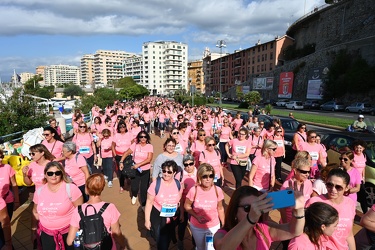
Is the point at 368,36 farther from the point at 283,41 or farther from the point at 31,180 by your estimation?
the point at 31,180

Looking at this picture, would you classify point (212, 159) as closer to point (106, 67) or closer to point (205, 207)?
point (205, 207)

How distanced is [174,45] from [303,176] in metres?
126

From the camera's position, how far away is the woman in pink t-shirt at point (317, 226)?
2020 millimetres

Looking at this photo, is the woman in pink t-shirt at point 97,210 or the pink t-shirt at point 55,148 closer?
the woman in pink t-shirt at point 97,210

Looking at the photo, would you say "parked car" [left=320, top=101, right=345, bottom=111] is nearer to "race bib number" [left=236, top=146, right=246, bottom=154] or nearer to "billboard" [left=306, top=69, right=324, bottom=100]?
"billboard" [left=306, top=69, right=324, bottom=100]

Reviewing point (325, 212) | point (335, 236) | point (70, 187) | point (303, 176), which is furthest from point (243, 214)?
point (70, 187)

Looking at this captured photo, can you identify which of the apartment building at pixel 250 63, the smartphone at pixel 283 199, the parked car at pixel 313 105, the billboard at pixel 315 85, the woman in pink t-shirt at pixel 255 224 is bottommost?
the parked car at pixel 313 105

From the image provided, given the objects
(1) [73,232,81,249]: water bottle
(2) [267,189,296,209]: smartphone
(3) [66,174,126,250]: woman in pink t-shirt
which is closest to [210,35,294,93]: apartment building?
(3) [66,174,126,250]: woman in pink t-shirt

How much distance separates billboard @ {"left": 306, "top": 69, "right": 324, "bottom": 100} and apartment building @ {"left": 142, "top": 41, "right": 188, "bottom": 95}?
270ft

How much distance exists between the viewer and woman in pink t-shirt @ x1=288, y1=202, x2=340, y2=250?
202 cm

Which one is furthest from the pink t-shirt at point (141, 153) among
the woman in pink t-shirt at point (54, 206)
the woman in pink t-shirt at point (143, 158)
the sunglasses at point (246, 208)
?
the sunglasses at point (246, 208)

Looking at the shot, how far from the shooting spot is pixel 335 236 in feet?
8.38

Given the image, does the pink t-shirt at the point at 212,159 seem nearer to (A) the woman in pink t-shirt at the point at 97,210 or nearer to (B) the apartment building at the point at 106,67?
(A) the woman in pink t-shirt at the point at 97,210

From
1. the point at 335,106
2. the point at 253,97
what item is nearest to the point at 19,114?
the point at 253,97
